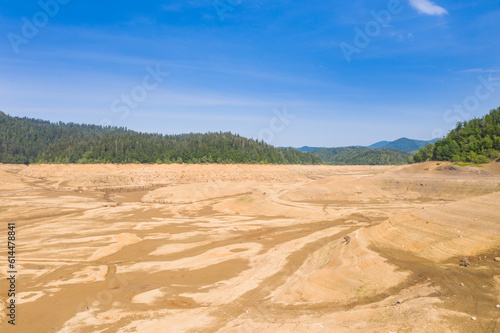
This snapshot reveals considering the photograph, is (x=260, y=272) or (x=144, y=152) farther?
(x=144, y=152)

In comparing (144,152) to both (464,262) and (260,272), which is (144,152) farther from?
(464,262)

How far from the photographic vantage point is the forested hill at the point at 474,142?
68.4 m

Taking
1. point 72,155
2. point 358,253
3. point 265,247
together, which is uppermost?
point 72,155

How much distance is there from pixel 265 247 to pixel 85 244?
56.0ft

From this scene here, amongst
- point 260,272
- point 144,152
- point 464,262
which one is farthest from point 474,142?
point 144,152

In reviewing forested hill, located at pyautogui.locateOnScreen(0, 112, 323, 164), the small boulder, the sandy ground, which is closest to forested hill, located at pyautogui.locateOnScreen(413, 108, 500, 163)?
the sandy ground

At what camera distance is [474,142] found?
74.1 metres

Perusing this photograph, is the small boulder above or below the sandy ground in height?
above

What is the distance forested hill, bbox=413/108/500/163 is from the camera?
225 feet

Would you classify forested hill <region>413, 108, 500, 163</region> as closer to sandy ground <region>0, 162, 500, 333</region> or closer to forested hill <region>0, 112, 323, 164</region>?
sandy ground <region>0, 162, 500, 333</region>

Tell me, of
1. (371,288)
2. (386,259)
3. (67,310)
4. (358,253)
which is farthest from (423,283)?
(67,310)

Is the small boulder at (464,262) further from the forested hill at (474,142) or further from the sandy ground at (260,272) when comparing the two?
the forested hill at (474,142)

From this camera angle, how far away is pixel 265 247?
26516 millimetres

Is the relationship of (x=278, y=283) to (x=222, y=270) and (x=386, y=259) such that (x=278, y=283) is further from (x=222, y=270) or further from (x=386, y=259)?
(x=386, y=259)
